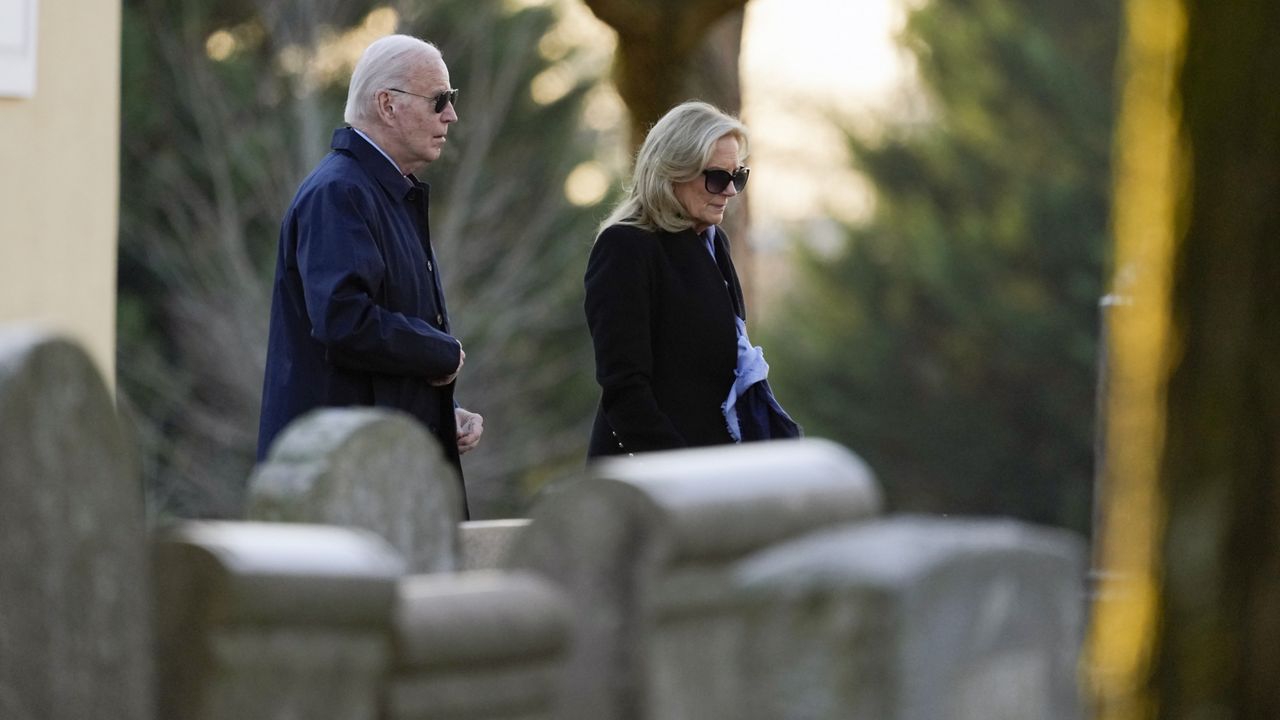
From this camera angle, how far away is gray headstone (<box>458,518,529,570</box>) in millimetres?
3006

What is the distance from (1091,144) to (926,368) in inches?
137

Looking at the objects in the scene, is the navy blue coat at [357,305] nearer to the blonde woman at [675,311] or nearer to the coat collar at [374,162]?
the coat collar at [374,162]

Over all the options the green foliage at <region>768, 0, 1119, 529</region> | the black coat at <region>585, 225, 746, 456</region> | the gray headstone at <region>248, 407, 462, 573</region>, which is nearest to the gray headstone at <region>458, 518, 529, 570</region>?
the gray headstone at <region>248, 407, 462, 573</region>

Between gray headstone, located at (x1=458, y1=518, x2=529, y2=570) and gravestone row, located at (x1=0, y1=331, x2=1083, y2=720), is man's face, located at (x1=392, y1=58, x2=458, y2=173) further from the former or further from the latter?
gravestone row, located at (x1=0, y1=331, x2=1083, y2=720)

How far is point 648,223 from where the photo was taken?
488 centimetres

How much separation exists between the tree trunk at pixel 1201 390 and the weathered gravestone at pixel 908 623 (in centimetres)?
10

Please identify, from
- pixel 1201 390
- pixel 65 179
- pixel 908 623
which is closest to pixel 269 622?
pixel 908 623

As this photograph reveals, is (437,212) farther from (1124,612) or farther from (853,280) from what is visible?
(1124,612)

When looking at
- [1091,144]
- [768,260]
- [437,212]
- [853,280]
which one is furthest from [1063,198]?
[437,212]

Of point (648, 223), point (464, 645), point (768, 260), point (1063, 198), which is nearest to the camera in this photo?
point (464, 645)

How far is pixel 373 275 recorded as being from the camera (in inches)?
175

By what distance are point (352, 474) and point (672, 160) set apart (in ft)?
8.30

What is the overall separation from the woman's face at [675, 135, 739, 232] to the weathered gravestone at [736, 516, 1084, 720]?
8.76 feet

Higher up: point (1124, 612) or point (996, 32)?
point (996, 32)
